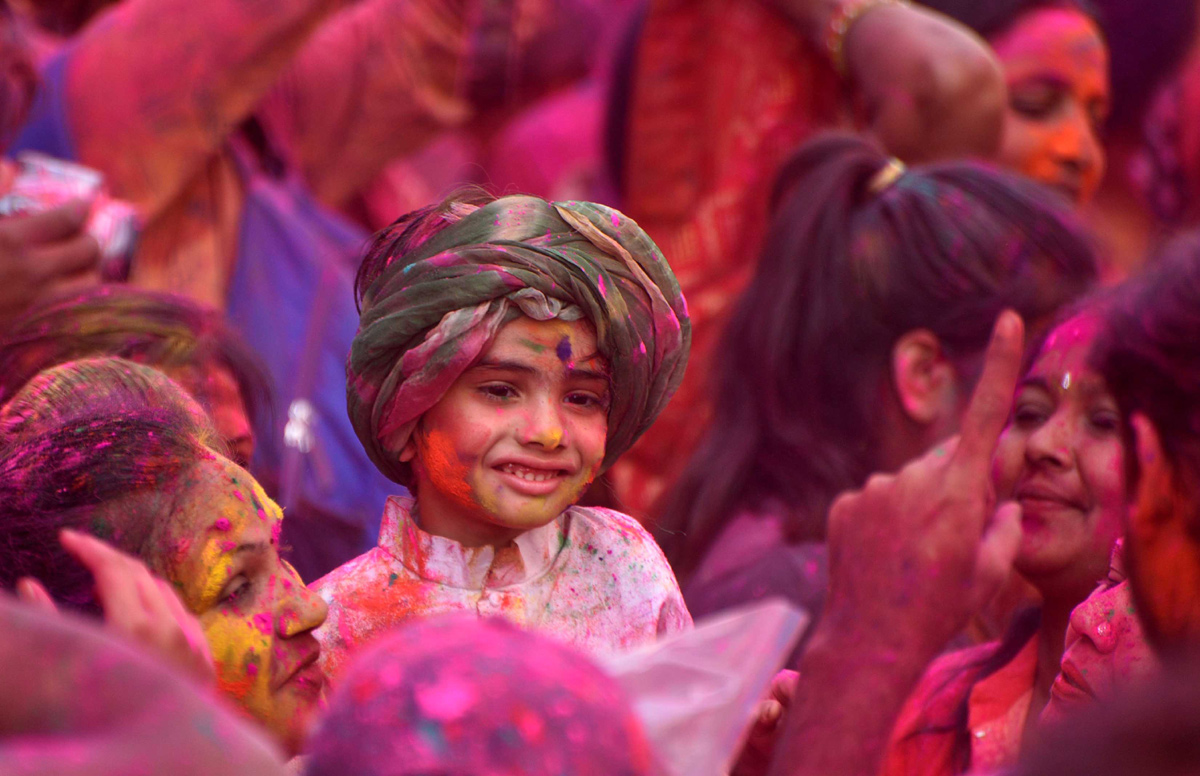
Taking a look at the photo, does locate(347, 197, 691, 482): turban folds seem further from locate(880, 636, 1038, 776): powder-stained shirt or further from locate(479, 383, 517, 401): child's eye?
locate(880, 636, 1038, 776): powder-stained shirt

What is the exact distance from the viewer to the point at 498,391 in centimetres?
197

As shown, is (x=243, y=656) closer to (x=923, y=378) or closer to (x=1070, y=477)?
(x=1070, y=477)

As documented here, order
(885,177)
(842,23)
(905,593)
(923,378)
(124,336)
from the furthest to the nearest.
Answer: (842,23) → (885,177) → (923,378) → (124,336) → (905,593)

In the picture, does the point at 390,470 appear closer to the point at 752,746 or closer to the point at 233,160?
the point at 752,746

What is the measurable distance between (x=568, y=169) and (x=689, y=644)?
13.5 feet

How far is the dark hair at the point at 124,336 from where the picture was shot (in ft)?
8.18

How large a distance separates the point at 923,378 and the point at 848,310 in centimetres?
23

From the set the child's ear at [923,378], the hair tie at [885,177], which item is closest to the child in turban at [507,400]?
the child's ear at [923,378]

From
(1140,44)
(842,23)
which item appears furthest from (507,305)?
(1140,44)

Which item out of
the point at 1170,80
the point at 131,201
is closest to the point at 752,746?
the point at 131,201

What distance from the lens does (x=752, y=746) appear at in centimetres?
195

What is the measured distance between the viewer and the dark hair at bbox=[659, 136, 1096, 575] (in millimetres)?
3090

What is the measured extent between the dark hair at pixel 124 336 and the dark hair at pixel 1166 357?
61.0 inches

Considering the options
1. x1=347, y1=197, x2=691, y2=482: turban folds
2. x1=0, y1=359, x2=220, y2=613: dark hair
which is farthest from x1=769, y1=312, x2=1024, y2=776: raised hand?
x1=0, y1=359, x2=220, y2=613: dark hair
